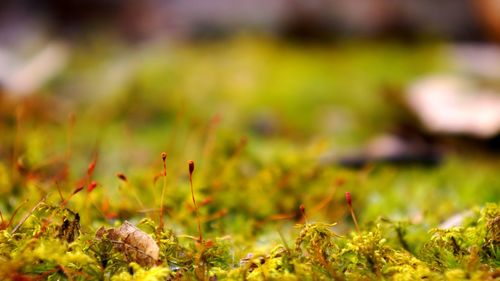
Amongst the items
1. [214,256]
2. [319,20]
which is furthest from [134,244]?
[319,20]

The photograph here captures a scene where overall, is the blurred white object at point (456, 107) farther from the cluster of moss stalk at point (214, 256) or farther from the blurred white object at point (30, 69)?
the blurred white object at point (30, 69)

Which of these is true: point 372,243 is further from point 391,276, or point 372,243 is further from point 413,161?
point 413,161

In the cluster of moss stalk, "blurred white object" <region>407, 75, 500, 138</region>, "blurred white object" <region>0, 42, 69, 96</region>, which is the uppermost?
"blurred white object" <region>0, 42, 69, 96</region>

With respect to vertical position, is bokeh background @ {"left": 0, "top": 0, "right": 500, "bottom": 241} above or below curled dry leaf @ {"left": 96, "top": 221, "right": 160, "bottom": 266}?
above

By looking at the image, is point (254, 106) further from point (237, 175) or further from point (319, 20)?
point (319, 20)

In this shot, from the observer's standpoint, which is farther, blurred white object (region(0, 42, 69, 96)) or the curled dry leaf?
blurred white object (region(0, 42, 69, 96))

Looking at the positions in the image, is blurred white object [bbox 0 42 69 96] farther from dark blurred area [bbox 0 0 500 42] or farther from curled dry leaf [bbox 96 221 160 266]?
curled dry leaf [bbox 96 221 160 266]

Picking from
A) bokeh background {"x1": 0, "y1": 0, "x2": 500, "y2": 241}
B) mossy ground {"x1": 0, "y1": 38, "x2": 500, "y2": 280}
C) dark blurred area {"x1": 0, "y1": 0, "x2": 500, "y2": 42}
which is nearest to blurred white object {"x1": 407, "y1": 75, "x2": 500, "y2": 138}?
bokeh background {"x1": 0, "y1": 0, "x2": 500, "y2": 241}

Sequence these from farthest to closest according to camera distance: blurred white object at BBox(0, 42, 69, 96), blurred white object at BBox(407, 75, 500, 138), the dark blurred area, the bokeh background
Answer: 1. the dark blurred area
2. blurred white object at BBox(0, 42, 69, 96)
3. blurred white object at BBox(407, 75, 500, 138)
4. the bokeh background
